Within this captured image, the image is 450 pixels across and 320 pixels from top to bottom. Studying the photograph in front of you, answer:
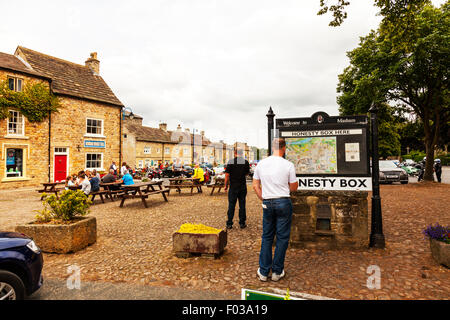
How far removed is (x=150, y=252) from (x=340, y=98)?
18549mm

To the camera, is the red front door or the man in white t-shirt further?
the red front door

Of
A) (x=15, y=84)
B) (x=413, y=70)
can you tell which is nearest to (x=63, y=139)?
(x=15, y=84)

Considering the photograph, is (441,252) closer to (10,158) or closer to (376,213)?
(376,213)

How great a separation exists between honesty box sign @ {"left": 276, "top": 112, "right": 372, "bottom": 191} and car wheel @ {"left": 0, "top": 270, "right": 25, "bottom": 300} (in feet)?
14.8

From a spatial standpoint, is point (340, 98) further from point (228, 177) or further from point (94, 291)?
point (94, 291)

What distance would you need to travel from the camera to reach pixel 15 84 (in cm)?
1680

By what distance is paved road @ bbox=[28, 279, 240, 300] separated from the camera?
323 cm

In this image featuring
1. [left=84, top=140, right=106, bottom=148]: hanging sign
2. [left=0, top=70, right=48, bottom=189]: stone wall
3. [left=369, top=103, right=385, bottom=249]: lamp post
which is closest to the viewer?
[left=369, top=103, right=385, bottom=249]: lamp post

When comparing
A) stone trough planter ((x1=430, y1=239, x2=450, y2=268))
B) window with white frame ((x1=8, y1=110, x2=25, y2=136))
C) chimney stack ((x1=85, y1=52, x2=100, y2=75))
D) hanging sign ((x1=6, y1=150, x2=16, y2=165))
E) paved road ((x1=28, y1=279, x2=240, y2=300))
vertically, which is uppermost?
chimney stack ((x1=85, y1=52, x2=100, y2=75))

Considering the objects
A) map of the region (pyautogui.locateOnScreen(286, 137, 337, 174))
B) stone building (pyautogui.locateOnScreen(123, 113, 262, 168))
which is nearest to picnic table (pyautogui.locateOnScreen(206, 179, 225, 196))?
map of the region (pyautogui.locateOnScreen(286, 137, 337, 174))

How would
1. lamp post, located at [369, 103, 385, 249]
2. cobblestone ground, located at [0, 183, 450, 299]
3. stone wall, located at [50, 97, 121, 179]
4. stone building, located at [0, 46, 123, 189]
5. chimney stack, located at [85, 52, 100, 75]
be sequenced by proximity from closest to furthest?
cobblestone ground, located at [0, 183, 450, 299], lamp post, located at [369, 103, 385, 249], stone building, located at [0, 46, 123, 189], stone wall, located at [50, 97, 121, 179], chimney stack, located at [85, 52, 100, 75]

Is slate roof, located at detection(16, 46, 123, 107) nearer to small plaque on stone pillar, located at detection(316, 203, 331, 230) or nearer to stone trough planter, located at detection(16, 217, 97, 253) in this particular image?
stone trough planter, located at detection(16, 217, 97, 253)

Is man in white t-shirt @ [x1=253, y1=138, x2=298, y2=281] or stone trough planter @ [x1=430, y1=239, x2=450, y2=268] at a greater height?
man in white t-shirt @ [x1=253, y1=138, x2=298, y2=281]
